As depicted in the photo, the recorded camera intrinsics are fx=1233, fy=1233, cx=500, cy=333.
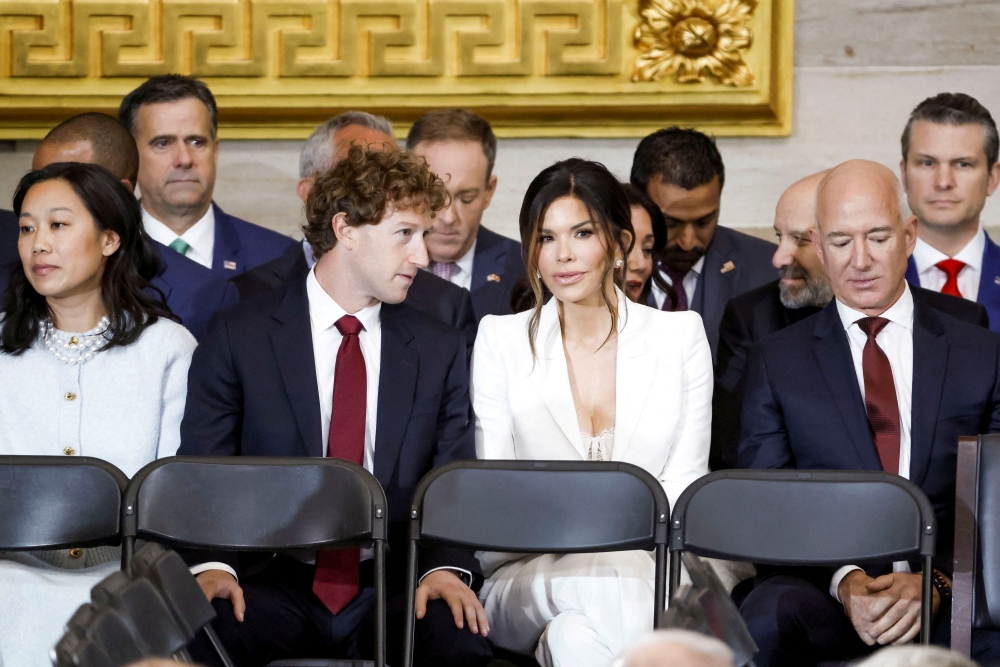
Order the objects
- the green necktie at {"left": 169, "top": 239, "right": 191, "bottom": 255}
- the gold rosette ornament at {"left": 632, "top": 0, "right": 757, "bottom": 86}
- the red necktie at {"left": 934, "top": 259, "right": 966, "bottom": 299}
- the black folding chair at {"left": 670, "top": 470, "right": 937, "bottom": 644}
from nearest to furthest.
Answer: the black folding chair at {"left": 670, "top": 470, "right": 937, "bottom": 644}
the red necktie at {"left": 934, "top": 259, "right": 966, "bottom": 299}
the green necktie at {"left": 169, "top": 239, "right": 191, "bottom": 255}
the gold rosette ornament at {"left": 632, "top": 0, "right": 757, "bottom": 86}

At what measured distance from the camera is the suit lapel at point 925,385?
117 inches

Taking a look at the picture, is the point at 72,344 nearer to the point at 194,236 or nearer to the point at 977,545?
the point at 194,236

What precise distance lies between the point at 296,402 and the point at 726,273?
5.88ft

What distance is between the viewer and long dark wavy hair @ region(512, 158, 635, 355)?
3.26 metres

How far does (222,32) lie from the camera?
15.9 ft

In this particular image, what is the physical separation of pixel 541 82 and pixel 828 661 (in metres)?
2.81

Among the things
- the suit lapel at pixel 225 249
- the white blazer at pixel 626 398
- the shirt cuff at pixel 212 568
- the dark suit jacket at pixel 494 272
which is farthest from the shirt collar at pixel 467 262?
the shirt cuff at pixel 212 568

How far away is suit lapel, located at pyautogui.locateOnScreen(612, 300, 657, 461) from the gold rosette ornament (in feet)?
6.18

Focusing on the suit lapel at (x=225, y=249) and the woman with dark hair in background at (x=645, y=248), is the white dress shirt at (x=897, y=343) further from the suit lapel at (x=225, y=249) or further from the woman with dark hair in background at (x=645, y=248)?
the suit lapel at (x=225, y=249)

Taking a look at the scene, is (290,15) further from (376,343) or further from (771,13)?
(376,343)

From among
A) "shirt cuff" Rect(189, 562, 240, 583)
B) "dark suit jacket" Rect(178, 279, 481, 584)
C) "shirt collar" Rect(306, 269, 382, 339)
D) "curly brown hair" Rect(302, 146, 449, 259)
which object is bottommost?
"shirt cuff" Rect(189, 562, 240, 583)

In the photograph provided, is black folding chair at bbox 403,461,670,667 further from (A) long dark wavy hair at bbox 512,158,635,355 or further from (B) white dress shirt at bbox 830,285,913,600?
(B) white dress shirt at bbox 830,285,913,600

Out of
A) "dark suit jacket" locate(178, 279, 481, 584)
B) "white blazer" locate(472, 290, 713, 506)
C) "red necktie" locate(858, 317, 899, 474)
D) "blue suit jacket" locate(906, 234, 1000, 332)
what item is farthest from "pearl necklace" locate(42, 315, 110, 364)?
"blue suit jacket" locate(906, 234, 1000, 332)

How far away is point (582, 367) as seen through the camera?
324 centimetres
